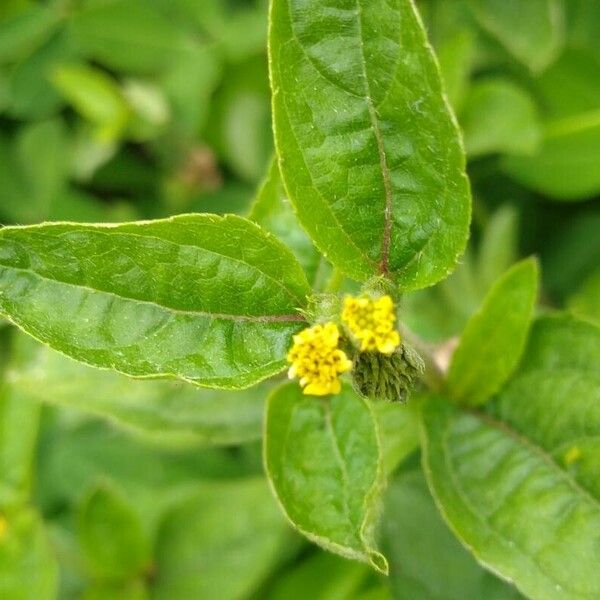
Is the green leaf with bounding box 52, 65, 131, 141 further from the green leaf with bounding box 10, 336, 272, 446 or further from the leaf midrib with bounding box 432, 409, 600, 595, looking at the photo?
the leaf midrib with bounding box 432, 409, 600, 595

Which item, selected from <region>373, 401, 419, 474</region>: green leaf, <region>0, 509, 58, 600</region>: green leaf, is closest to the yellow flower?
<region>373, 401, 419, 474</region>: green leaf

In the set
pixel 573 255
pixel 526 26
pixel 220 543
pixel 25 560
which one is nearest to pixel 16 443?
pixel 25 560

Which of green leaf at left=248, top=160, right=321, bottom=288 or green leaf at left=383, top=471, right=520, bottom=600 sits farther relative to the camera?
green leaf at left=383, top=471, right=520, bottom=600

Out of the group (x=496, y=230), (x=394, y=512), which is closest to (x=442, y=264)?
(x=394, y=512)

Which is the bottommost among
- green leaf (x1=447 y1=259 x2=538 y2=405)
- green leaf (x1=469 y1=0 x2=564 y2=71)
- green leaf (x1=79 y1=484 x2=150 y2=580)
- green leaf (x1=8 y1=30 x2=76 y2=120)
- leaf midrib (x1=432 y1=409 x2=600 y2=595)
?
green leaf (x1=79 y1=484 x2=150 y2=580)

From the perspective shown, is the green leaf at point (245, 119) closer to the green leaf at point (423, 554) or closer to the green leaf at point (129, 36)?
the green leaf at point (129, 36)

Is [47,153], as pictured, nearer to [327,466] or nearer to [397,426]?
[397,426]

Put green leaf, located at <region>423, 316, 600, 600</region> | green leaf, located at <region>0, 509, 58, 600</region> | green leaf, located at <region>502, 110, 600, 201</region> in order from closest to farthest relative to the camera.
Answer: green leaf, located at <region>423, 316, 600, 600</region> < green leaf, located at <region>0, 509, 58, 600</region> < green leaf, located at <region>502, 110, 600, 201</region>

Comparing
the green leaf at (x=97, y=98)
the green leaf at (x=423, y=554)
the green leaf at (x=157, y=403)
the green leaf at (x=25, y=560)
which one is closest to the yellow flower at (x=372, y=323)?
the green leaf at (x=157, y=403)
